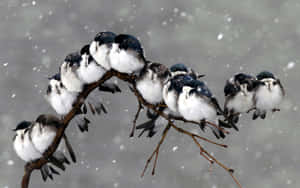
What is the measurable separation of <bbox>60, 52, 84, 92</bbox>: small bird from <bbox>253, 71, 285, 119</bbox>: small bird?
0.86 ft

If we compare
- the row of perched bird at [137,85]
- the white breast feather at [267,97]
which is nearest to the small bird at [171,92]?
the row of perched bird at [137,85]

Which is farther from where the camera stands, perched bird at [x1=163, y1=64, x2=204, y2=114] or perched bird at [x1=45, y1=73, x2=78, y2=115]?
perched bird at [x1=45, y1=73, x2=78, y2=115]

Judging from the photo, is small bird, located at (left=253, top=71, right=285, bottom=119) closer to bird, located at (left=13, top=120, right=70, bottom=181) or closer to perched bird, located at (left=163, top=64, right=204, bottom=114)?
perched bird, located at (left=163, top=64, right=204, bottom=114)

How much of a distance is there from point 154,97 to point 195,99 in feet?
0.27

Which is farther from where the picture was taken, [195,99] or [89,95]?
[89,95]

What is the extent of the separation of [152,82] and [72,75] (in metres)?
0.12

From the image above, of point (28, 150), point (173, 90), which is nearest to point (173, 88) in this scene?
point (173, 90)

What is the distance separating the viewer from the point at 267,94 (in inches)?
20.6

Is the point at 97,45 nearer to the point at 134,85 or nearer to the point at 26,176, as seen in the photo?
the point at 134,85

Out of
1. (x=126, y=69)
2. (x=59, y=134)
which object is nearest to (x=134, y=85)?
(x=126, y=69)

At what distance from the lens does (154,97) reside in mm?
522

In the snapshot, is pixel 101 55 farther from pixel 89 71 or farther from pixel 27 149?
pixel 27 149

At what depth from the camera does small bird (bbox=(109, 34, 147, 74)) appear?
0.52m

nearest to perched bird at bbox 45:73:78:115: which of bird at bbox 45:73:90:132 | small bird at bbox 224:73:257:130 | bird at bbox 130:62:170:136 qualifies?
bird at bbox 45:73:90:132
